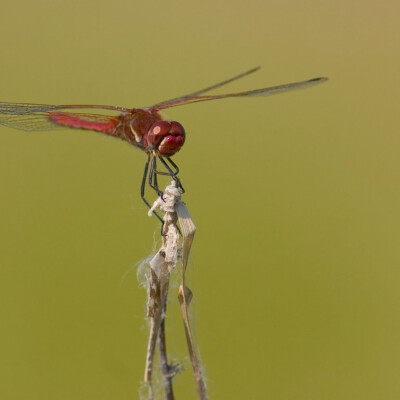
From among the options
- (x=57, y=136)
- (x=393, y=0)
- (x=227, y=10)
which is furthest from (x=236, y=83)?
(x=393, y=0)

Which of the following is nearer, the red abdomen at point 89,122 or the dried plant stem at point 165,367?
the dried plant stem at point 165,367

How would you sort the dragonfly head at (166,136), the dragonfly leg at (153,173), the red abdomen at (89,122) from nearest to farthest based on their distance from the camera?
the dragonfly head at (166,136), the dragonfly leg at (153,173), the red abdomen at (89,122)

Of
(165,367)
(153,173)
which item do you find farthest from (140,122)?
(165,367)

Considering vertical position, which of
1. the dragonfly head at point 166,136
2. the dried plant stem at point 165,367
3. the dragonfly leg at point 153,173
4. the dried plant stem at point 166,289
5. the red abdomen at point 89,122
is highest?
the red abdomen at point 89,122

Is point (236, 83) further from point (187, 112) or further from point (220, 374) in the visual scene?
point (220, 374)

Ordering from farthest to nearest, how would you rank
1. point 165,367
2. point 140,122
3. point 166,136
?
point 140,122, point 166,136, point 165,367

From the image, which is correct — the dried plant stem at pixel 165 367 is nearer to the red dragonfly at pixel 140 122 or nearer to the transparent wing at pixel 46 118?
the red dragonfly at pixel 140 122

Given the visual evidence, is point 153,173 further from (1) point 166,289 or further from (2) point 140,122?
(1) point 166,289

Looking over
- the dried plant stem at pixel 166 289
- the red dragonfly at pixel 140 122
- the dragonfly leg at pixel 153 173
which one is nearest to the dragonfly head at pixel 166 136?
the red dragonfly at pixel 140 122
